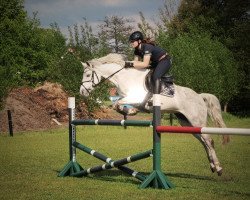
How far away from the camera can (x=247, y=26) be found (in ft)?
126

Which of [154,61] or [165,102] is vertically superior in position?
[154,61]

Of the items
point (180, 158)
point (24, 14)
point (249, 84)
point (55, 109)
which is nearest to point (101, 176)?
point (180, 158)

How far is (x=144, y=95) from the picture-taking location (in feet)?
27.2

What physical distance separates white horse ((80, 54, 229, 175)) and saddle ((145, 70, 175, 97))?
0.27 feet

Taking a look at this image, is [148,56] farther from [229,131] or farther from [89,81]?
[229,131]

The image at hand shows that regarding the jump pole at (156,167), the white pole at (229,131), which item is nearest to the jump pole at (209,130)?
the white pole at (229,131)

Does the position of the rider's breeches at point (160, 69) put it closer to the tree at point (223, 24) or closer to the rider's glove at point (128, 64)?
the rider's glove at point (128, 64)

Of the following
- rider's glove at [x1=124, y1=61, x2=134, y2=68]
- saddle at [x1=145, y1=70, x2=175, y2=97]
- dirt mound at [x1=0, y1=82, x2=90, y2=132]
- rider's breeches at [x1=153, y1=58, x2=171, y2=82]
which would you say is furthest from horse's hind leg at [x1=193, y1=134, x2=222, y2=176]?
dirt mound at [x1=0, y1=82, x2=90, y2=132]

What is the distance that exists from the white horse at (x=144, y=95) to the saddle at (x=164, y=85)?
0.27 feet

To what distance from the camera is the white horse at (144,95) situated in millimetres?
8352

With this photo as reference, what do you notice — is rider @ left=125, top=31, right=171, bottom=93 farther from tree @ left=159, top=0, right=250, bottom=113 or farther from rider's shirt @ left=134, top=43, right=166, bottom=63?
tree @ left=159, top=0, right=250, bottom=113

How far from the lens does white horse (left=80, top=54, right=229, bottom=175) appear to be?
27.4 ft

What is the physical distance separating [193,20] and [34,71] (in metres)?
17.0

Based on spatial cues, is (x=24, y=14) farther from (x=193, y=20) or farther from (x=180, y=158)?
(x=180, y=158)
